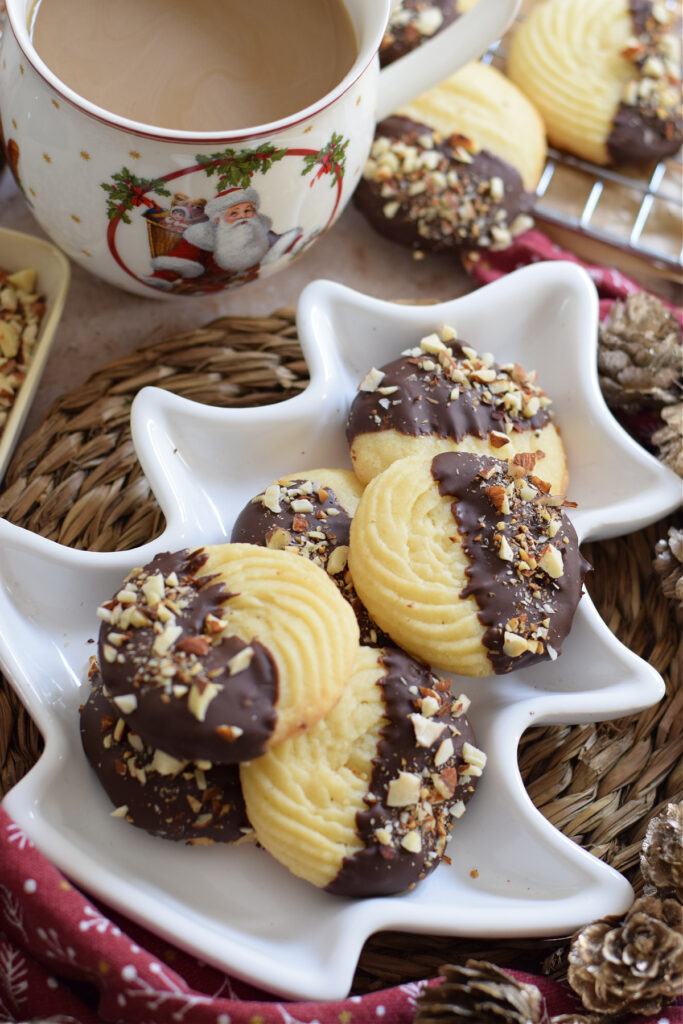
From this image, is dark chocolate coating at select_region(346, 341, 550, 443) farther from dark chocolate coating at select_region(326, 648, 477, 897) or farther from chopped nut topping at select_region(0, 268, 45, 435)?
chopped nut topping at select_region(0, 268, 45, 435)

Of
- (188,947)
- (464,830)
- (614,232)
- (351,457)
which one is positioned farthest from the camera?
(614,232)

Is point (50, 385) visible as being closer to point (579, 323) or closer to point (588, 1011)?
point (579, 323)

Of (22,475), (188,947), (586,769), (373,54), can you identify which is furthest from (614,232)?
(188,947)

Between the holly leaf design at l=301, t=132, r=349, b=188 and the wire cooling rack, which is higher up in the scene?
the holly leaf design at l=301, t=132, r=349, b=188

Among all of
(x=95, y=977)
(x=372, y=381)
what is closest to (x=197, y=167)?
(x=372, y=381)

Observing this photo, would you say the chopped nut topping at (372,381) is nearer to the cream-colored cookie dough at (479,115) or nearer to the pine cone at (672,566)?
the pine cone at (672,566)

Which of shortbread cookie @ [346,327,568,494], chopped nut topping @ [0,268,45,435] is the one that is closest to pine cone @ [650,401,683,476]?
shortbread cookie @ [346,327,568,494]
